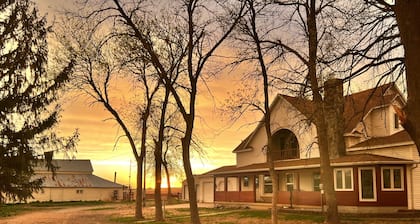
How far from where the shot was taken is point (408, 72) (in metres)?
6.90

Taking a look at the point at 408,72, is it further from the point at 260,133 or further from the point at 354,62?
the point at 260,133

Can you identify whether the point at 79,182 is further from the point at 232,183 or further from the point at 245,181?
the point at 245,181

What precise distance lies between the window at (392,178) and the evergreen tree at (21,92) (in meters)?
20.4

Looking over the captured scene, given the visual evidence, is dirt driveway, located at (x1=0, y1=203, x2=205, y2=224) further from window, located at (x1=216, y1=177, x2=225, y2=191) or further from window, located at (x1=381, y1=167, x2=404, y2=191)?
window, located at (x1=381, y1=167, x2=404, y2=191)

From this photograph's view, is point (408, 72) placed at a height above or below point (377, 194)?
above

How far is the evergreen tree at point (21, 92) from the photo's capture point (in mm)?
18062

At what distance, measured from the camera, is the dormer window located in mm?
40250

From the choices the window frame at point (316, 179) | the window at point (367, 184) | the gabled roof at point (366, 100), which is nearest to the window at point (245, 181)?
the window frame at point (316, 179)

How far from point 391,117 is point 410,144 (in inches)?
173

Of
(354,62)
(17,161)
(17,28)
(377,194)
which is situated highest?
(17,28)

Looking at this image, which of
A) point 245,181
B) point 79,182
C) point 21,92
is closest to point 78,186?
point 79,182

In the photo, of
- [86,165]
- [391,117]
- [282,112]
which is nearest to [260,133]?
[282,112]

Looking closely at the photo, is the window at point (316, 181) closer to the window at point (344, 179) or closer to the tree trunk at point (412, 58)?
the window at point (344, 179)

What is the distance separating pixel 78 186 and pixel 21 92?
6444cm
